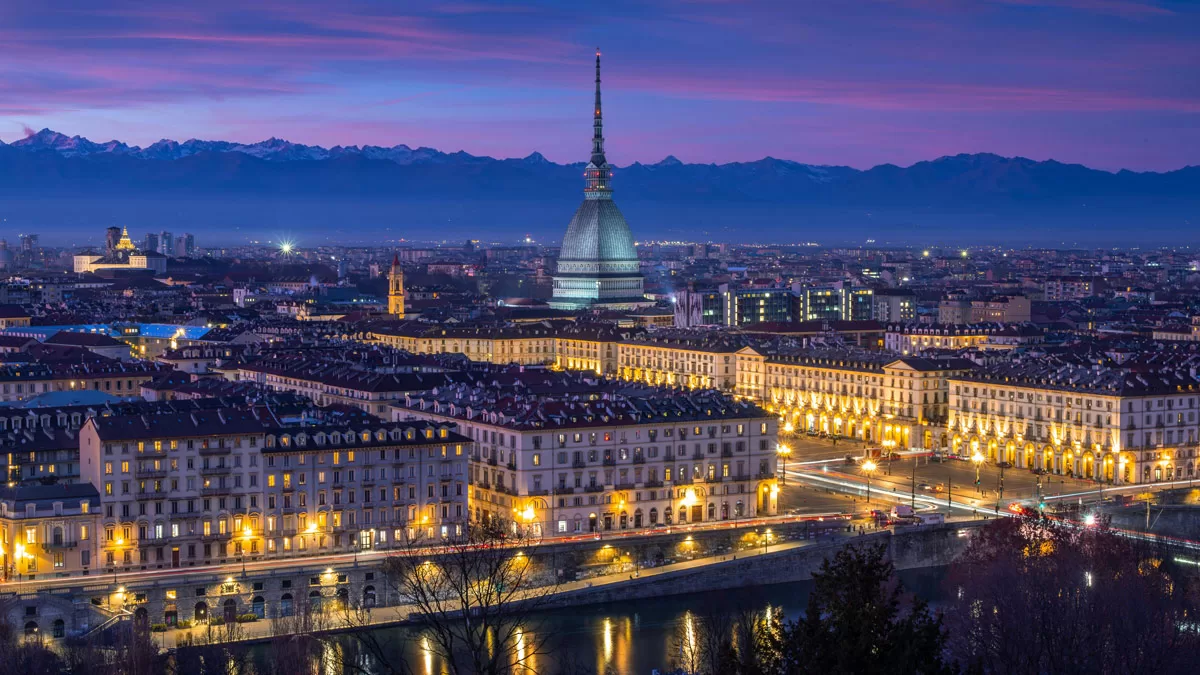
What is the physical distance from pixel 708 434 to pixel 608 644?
12643 millimetres

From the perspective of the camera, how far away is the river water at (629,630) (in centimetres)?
4438

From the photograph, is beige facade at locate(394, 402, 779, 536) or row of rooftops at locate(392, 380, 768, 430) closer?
beige facade at locate(394, 402, 779, 536)

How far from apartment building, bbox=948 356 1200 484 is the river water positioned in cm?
1480

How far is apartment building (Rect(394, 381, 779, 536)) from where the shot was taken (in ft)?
182

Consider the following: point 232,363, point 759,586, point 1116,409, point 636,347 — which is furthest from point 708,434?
point 636,347

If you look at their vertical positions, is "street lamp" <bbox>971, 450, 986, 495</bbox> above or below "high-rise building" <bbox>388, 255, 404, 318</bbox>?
below

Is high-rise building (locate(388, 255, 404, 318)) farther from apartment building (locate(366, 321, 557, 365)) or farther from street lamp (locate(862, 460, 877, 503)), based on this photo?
street lamp (locate(862, 460, 877, 503))

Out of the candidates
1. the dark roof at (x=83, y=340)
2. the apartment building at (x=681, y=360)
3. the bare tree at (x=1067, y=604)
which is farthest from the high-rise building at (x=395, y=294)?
the bare tree at (x=1067, y=604)

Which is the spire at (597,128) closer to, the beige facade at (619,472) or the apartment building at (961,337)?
the apartment building at (961,337)

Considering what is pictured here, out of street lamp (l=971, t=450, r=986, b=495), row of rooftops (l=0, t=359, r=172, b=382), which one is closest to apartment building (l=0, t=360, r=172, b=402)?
row of rooftops (l=0, t=359, r=172, b=382)

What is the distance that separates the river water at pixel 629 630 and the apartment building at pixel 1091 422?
1480 centimetres

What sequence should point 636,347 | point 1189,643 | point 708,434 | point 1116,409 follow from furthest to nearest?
point 636,347
point 1116,409
point 708,434
point 1189,643

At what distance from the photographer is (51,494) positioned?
162 feet

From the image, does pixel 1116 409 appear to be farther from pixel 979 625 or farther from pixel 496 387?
pixel 979 625
